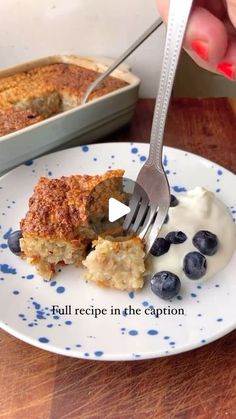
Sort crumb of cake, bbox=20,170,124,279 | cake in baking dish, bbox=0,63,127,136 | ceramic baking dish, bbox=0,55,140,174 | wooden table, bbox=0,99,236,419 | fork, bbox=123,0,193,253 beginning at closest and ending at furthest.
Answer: wooden table, bbox=0,99,236,419 → fork, bbox=123,0,193,253 → crumb of cake, bbox=20,170,124,279 → ceramic baking dish, bbox=0,55,140,174 → cake in baking dish, bbox=0,63,127,136

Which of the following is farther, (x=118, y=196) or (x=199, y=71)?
(x=199, y=71)

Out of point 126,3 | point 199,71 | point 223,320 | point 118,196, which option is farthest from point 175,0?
point 199,71

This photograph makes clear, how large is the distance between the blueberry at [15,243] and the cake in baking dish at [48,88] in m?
0.46

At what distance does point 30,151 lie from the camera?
1305 millimetres

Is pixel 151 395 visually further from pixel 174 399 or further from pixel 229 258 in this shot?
pixel 229 258

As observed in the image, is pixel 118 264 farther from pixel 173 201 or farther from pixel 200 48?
pixel 200 48

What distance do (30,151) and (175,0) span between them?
58cm

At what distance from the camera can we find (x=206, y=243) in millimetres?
996

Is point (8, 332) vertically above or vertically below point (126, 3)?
below

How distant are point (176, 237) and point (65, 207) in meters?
0.23

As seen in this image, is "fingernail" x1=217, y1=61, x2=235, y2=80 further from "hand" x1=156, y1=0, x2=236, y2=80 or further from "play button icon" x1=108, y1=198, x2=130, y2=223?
"play button icon" x1=108, y1=198, x2=130, y2=223

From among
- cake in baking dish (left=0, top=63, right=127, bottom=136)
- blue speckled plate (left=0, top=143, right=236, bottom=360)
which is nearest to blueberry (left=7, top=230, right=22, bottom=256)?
blue speckled plate (left=0, top=143, right=236, bottom=360)

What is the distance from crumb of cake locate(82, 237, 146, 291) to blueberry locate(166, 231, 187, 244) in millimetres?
63

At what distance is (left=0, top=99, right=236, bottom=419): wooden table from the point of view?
817 millimetres
